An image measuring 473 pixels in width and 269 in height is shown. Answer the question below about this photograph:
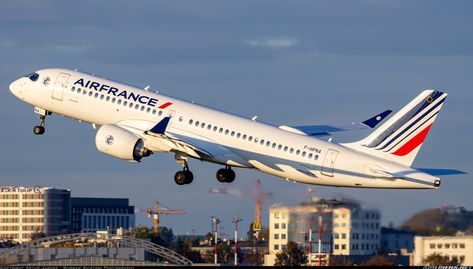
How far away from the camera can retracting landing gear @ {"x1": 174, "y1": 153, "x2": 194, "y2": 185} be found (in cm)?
9488

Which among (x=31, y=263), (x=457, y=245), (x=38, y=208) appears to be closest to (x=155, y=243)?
(x=31, y=263)

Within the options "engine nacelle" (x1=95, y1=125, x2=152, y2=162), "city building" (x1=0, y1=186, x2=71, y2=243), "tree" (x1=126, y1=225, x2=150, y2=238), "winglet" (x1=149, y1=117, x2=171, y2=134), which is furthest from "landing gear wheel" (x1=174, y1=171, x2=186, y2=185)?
"city building" (x1=0, y1=186, x2=71, y2=243)

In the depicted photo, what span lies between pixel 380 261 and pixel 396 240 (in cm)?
147

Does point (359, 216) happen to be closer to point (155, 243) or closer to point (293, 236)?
point (293, 236)

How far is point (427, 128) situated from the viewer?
88.6 meters

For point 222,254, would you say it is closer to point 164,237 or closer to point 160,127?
point 164,237

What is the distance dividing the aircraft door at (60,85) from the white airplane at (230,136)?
0.21 feet

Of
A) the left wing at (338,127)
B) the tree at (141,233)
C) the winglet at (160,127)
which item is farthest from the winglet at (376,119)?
the tree at (141,233)

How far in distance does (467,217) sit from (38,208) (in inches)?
4046

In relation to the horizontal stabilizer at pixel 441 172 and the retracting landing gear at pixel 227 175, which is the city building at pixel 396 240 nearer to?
the horizontal stabilizer at pixel 441 172

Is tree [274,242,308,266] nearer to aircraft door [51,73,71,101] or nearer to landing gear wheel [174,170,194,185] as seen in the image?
landing gear wheel [174,170,194,185]

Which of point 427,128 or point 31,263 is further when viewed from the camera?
point 31,263

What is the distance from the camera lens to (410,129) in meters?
88.6

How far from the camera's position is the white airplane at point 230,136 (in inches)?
3482
